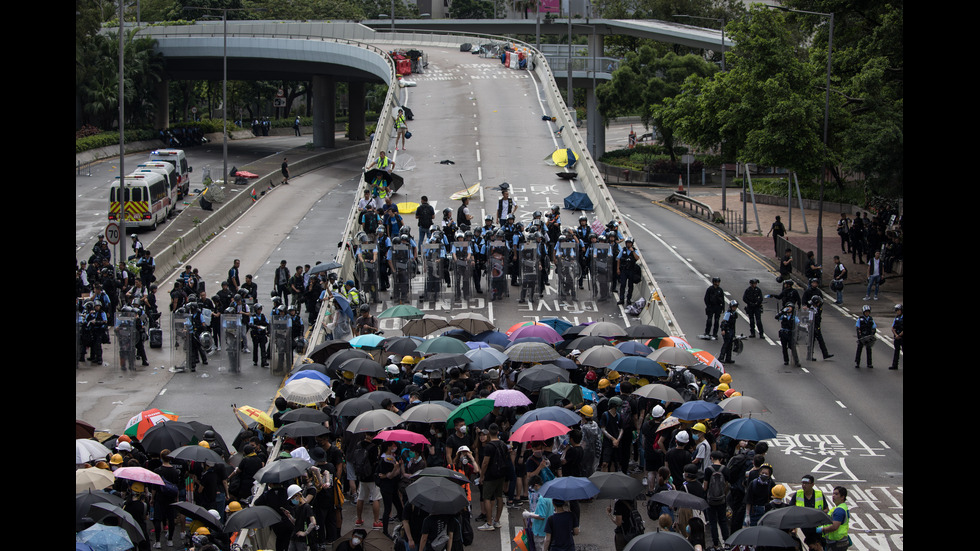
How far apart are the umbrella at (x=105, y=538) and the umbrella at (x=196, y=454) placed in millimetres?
3011

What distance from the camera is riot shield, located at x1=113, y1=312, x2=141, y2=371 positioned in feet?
91.0

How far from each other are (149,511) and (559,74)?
6776 centimetres

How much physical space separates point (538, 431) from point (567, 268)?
13.9 meters

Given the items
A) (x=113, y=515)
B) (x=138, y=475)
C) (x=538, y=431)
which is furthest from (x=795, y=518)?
(x=138, y=475)

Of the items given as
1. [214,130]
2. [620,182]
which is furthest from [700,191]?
[214,130]

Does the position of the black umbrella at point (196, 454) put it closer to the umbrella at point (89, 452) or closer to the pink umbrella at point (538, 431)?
the umbrella at point (89, 452)

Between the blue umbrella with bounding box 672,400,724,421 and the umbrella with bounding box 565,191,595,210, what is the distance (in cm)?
1906

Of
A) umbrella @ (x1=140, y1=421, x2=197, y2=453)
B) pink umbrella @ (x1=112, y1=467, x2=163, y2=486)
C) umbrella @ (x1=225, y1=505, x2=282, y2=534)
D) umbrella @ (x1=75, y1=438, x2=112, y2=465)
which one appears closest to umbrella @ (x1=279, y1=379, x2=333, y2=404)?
umbrella @ (x1=140, y1=421, x2=197, y2=453)

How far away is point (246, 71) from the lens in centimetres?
8219

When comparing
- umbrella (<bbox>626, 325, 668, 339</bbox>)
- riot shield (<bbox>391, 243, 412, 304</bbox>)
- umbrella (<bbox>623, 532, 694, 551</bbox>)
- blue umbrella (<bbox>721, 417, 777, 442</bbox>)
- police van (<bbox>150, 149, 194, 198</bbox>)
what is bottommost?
umbrella (<bbox>623, 532, 694, 551</bbox>)

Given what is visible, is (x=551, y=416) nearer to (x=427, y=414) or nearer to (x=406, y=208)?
(x=427, y=414)

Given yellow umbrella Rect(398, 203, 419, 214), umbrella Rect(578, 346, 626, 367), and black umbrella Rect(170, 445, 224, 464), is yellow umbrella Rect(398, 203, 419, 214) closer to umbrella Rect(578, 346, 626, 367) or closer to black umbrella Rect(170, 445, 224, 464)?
umbrella Rect(578, 346, 626, 367)

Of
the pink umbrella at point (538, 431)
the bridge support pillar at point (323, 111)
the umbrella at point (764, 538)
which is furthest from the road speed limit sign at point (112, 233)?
the bridge support pillar at point (323, 111)

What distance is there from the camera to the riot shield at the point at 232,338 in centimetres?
2759
